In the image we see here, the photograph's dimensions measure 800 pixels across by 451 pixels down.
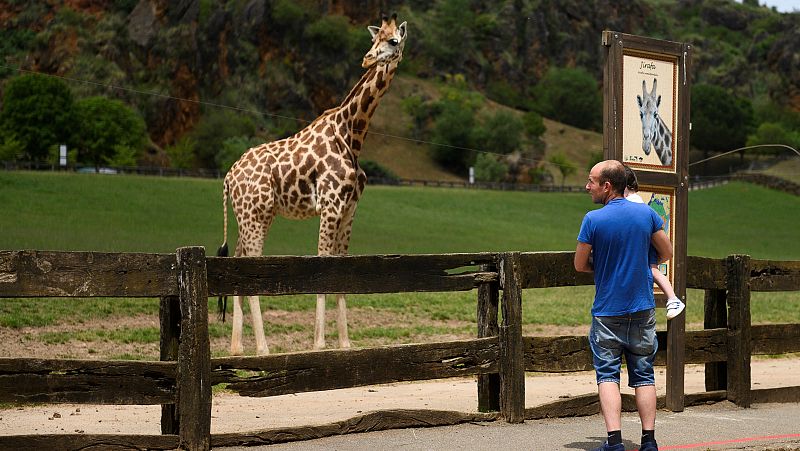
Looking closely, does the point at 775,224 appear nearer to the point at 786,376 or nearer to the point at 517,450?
the point at 786,376

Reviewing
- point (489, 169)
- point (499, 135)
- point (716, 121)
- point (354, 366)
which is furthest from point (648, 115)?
point (716, 121)

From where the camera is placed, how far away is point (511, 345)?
30.6 feet

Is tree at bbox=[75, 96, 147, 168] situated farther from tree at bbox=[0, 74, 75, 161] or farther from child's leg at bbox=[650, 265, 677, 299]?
child's leg at bbox=[650, 265, 677, 299]

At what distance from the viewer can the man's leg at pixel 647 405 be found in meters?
7.81

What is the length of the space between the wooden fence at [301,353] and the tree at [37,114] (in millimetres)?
64307

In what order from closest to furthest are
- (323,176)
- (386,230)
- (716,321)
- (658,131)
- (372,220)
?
(658,131) < (716,321) < (323,176) < (386,230) < (372,220)

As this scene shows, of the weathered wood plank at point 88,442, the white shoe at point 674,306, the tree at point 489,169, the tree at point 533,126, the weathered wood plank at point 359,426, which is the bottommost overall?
the weathered wood plank at point 359,426

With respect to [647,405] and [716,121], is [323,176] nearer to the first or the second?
[647,405]

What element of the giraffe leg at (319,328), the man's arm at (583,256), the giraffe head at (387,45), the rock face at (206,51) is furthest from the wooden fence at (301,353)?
the rock face at (206,51)

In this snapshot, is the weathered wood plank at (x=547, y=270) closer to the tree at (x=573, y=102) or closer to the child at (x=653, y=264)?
the child at (x=653, y=264)

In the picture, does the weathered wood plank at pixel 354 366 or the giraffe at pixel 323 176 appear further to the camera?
the giraffe at pixel 323 176

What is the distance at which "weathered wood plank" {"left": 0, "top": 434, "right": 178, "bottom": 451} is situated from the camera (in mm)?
7137

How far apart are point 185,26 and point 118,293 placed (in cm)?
9572

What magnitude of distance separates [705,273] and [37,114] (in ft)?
222
